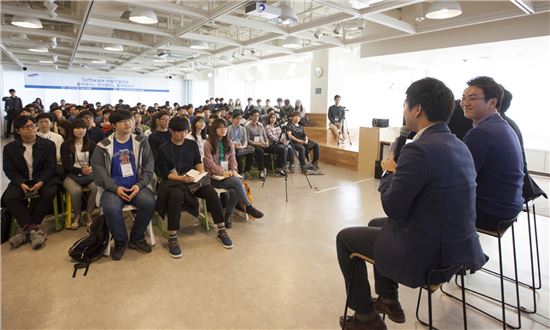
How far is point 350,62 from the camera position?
11.2m

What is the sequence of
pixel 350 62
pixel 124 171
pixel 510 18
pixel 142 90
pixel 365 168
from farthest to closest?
pixel 142 90 → pixel 350 62 → pixel 365 168 → pixel 510 18 → pixel 124 171

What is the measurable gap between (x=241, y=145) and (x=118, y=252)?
3301 mm

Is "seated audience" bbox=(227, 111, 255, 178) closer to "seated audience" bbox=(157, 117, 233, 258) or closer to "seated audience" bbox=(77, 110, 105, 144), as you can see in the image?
"seated audience" bbox=(77, 110, 105, 144)

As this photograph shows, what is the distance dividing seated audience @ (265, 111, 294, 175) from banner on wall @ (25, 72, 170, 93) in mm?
14364

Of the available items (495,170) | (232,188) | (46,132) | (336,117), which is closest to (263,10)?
A: (232,188)

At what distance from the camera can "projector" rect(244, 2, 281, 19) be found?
15.6ft

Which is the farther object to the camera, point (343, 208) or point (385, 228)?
point (343, 208)

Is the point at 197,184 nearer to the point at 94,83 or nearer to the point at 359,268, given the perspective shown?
the point at 359,268

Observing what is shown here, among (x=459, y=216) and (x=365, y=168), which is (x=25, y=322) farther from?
(x=365, y=168)

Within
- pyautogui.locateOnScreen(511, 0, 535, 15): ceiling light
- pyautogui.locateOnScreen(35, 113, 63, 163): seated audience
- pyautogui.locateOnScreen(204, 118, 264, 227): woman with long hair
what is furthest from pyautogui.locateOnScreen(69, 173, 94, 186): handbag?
pyautogui.locateOnScreen(511, 0, 535, 15): ceiling light

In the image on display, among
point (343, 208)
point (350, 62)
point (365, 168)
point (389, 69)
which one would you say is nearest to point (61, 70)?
point (350, 62)

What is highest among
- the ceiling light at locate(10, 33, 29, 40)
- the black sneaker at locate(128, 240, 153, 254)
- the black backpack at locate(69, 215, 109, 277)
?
the ceiling light at locate(10, 33, 29, 40)

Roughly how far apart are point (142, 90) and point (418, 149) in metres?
19.3

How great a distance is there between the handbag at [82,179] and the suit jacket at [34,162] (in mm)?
163
